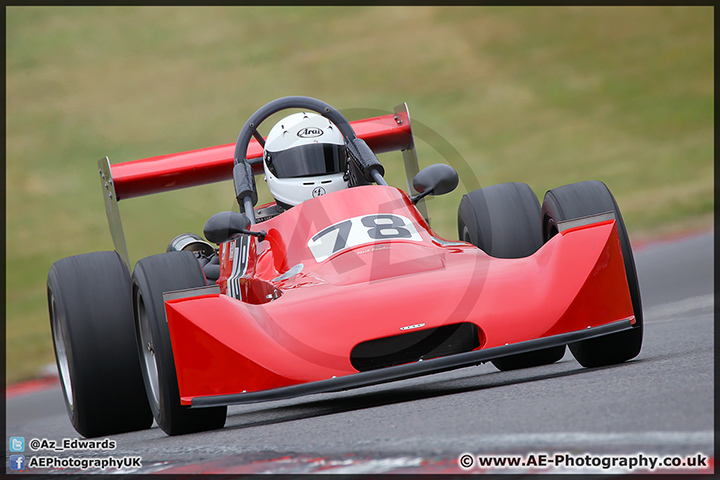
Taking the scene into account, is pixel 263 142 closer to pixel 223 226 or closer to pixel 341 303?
pixel 223 226

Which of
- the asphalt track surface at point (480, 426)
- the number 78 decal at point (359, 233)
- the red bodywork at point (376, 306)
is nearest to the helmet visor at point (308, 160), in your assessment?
the number 78 decal at point (359, 233)

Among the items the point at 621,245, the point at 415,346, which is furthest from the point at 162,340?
the point at 621,245

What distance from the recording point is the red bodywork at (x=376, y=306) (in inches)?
162

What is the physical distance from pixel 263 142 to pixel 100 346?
2.16 meters

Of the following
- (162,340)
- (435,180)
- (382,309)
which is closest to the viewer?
(382,309)

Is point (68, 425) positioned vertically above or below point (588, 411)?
below

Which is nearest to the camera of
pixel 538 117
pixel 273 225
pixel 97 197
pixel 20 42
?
pixel 273 225

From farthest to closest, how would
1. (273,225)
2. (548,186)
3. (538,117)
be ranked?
(538,117), (548,186), (273,225)

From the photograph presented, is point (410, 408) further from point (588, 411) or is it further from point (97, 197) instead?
point (97, 197)

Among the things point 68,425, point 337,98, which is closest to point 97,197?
point 337,98

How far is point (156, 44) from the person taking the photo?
2805 cm

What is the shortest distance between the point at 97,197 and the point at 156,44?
8687 mm

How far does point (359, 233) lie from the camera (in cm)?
511

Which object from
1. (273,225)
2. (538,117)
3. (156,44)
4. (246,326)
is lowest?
(246,326)
